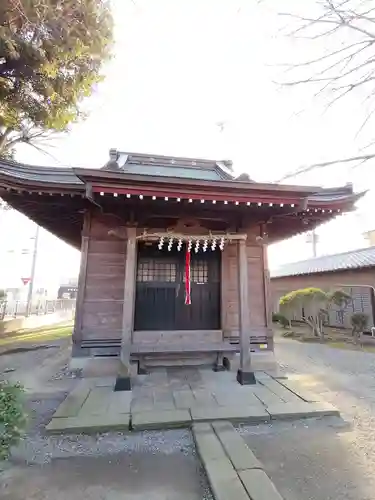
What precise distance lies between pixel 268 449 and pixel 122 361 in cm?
248

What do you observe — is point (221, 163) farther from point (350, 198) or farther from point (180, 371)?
point (180, 371)

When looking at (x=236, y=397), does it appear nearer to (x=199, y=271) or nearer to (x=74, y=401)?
(x=74, y=401)

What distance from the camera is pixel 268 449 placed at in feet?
9.25

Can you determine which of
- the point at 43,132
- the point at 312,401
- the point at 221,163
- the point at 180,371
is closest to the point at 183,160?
the point at 221,163

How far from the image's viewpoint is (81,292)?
17.1 ft

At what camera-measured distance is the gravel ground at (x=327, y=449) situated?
2.24 meters

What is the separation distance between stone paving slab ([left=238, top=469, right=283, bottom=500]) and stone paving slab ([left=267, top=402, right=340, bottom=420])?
1.23 metres

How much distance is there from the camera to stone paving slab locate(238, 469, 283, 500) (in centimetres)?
208

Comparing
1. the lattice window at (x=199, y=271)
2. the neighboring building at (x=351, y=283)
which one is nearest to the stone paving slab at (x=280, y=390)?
the lattice window at (x=199, y=271)

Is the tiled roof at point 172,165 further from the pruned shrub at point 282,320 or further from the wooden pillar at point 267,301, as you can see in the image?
the pruned shrub at point 282,320

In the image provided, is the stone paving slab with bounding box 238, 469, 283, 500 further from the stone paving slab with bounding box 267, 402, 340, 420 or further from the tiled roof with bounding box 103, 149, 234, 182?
the tiled roof with bounding box 103, 149, 234, 182

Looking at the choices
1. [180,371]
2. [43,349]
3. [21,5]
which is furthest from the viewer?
[43,349]

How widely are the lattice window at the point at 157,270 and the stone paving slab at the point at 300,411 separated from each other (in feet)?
9.81

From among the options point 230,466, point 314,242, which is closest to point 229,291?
point 230,466
